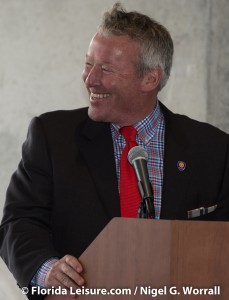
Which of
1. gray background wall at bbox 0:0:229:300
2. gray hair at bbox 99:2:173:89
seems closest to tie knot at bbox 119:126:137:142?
gray hair at bbox 99:2:173:89

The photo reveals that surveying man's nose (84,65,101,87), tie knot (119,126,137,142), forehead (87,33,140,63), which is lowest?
tie knot (119,126,137,142)

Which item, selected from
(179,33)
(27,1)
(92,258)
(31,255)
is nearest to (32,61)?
(27,1)

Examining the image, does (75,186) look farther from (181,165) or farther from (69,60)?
(69,60)

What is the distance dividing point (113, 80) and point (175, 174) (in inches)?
17.4

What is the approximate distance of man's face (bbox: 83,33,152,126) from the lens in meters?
2.59

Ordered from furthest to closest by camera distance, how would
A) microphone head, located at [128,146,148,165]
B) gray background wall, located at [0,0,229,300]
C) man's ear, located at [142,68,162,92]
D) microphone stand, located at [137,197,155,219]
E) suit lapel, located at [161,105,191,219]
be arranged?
gray background wall, located at [0,0,229,300] → man's ear, located at [142,68,162,92] → suit lapel, located at [161,105,191,219] → microphone head, located at [128,146,148,165] → microphone stand, located at [137,197,155,219]

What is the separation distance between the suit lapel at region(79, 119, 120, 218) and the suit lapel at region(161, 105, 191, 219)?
0.64ft

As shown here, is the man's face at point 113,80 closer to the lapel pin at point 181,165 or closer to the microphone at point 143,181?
the lapel pin at point 181,165

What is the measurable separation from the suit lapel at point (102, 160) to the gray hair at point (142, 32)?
0.32m

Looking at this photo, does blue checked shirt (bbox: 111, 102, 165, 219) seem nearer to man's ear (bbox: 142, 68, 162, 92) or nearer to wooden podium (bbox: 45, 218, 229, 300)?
man's ear (bbox: 142, 68, 162, 92)

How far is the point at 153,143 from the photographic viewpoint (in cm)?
267

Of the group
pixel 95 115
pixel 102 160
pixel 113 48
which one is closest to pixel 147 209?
pixel 102 160

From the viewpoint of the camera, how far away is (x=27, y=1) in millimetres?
3475

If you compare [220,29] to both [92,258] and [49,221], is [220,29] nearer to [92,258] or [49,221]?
[49,221]
